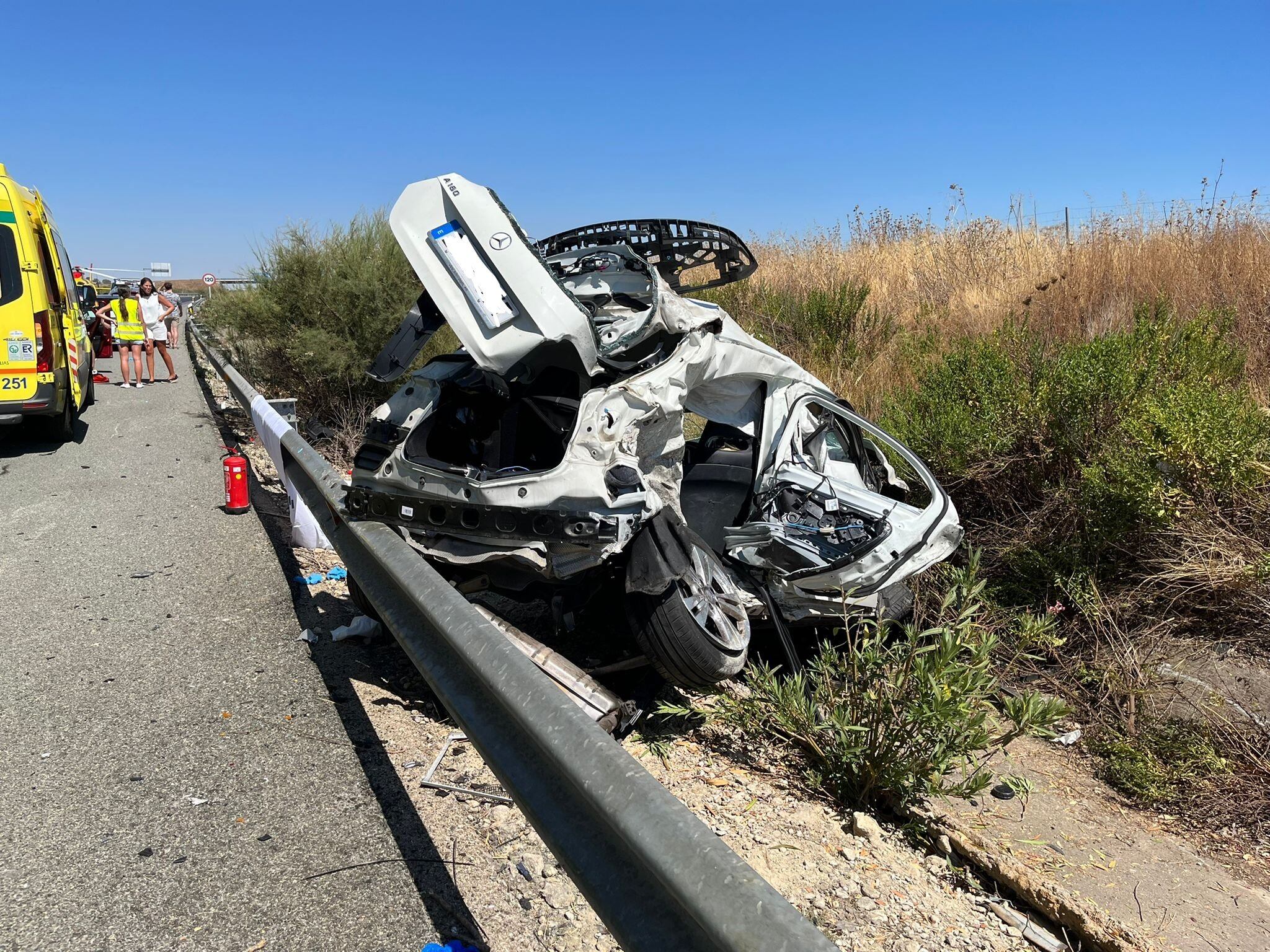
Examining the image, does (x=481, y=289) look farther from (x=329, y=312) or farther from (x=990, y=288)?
(x=990, y=288)

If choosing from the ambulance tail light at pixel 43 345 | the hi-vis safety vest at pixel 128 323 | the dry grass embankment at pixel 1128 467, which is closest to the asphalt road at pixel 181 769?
the dry grass embankment at pixel 1128 467

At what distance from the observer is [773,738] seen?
4375 millimetres

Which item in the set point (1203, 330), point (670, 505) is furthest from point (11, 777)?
point (1203, 330)

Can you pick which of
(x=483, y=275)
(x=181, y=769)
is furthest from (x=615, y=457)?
(x=181, y=769)

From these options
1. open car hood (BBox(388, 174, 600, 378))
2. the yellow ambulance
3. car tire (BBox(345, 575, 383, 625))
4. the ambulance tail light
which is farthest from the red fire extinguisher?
the ambulance tail light

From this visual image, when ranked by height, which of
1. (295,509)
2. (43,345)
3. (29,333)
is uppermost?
(29,333)

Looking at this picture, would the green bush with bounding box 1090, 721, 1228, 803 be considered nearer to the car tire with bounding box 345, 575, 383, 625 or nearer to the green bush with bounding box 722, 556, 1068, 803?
the green bush with bounding box 722, 556, 1068, 803

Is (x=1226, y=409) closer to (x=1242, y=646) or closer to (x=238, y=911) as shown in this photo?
(x=1242, y=646)

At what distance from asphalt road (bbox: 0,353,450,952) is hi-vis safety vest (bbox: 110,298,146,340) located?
974 cm

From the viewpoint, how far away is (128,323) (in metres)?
13.9

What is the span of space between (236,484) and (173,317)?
17347 millimetres

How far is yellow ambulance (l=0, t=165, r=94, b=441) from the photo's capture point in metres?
8.33

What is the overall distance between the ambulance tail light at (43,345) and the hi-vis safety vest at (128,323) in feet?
17.9

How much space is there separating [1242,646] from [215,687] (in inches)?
201
